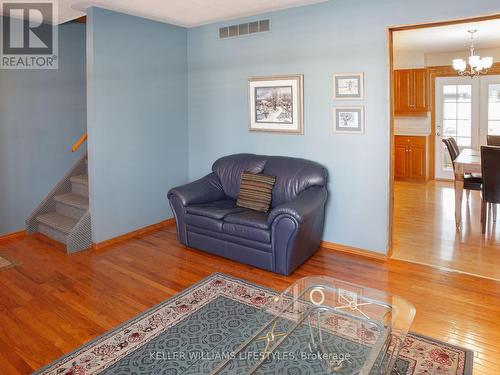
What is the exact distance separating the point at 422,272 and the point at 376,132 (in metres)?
1.40

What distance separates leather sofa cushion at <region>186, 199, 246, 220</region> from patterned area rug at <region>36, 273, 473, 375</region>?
0.98 meters

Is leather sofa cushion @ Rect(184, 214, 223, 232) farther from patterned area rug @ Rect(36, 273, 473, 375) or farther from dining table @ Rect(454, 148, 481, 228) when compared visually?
dining table @ Rect(454, 148, 481, 228)

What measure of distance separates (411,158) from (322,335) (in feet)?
21.3

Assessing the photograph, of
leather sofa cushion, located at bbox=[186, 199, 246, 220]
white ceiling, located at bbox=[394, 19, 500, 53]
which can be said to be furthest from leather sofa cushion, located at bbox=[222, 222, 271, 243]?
white ceiling, located at bbox=[394, 19, 500, 53]

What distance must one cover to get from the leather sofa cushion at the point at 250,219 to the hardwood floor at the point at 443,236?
144 cm

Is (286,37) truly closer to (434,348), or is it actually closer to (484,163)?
(484,163)

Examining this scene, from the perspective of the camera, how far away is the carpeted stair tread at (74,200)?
4.66m

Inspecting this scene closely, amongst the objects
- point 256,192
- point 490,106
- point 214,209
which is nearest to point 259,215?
point 256,192

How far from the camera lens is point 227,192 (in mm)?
4738

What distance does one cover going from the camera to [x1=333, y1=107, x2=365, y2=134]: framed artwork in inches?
158

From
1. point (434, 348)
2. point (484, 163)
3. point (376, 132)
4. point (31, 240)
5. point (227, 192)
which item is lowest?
point (434, 348)

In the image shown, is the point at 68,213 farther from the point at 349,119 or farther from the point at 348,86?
the point at 348,86

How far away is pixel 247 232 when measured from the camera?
377 centimetres

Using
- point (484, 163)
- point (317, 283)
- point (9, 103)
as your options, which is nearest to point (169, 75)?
point (9, 103)
